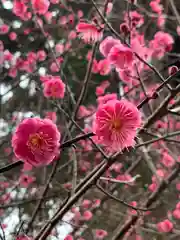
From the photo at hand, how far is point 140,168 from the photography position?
12.1 ft

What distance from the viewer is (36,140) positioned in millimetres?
856

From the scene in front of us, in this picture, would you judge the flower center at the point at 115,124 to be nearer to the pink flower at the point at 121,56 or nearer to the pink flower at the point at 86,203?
the pink flower at the point at 121,56

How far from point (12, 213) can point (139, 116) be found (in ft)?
6.94

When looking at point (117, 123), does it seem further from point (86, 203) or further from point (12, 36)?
point (12, 36)

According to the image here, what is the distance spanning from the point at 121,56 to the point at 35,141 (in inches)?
24.3

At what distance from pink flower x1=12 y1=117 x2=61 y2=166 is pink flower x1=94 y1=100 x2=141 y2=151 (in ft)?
0.37

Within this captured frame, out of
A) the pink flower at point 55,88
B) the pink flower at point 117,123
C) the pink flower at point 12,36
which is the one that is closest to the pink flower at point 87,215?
the pink flower at point 55,88

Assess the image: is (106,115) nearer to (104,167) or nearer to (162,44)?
(104,167)

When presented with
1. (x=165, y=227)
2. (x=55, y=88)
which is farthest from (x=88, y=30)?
(x=165, y=227)

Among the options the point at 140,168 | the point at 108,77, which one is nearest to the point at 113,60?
the point at 140,168

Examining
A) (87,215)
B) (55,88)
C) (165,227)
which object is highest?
(55,88)

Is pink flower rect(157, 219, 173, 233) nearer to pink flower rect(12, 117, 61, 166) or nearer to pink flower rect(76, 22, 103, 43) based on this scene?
pink flower rect(76, 22, 103, 43)

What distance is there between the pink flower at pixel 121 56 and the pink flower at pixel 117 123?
49cm

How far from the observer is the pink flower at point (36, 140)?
2.76ft
